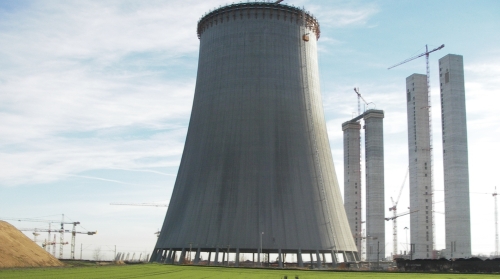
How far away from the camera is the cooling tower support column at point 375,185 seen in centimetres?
9644

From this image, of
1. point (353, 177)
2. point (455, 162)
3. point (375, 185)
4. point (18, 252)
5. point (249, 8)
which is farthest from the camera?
point (353, 177)

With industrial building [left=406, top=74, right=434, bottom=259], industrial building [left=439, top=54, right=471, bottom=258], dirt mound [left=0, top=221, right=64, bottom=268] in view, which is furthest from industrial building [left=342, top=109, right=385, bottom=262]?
dirt mound [left=0, top=221, right=64, bottom=268]

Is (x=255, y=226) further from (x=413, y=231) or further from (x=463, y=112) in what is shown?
(x=413, y=231)

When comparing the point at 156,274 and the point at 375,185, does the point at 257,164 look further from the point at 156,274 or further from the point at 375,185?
the point at 375,185

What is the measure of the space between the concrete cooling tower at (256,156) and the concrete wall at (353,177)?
194ft

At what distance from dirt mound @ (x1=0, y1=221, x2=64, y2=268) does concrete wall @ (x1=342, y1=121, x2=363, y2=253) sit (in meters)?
73.9

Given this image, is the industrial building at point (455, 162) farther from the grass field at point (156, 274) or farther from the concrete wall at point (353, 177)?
the grass field at point (156, 274)

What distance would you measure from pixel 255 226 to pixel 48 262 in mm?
14927

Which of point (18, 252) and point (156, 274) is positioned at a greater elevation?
point (18, 252)

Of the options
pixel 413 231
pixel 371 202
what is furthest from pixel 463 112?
pixel 371 202

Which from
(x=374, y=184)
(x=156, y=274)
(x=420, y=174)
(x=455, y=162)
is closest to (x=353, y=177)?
(x=374, y=184)

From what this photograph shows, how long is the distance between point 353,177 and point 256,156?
214 feet

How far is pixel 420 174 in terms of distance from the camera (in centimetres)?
8344

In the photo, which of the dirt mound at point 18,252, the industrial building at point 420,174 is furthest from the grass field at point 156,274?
the industrial building at point 420,174
